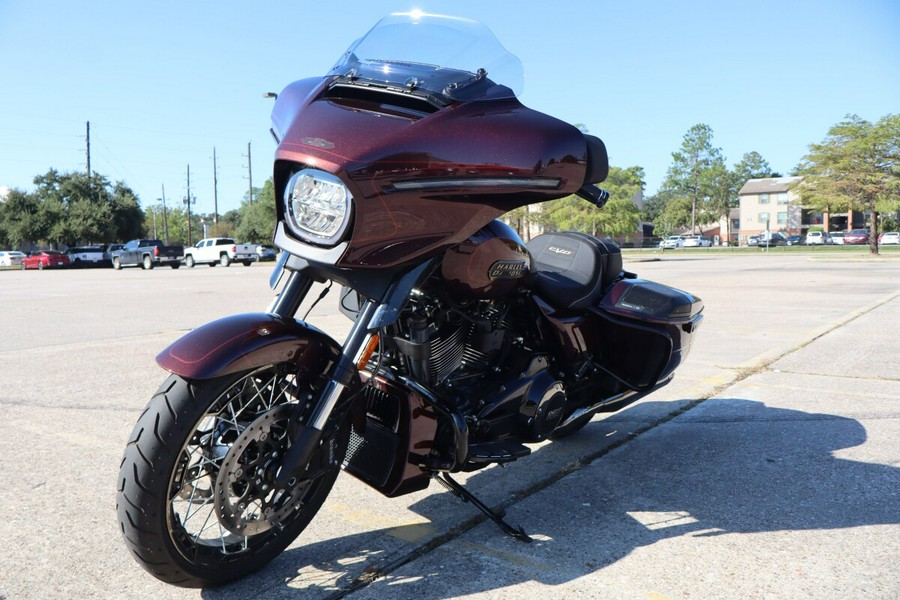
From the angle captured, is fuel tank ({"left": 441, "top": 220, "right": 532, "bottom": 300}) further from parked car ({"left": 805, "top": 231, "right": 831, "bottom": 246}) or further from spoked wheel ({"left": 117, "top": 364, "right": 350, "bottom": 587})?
parked car ({"left": 805, "top": 231, "right": 831, "bottom": 246})

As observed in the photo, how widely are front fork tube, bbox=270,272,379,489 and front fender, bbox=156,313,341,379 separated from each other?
11 cm

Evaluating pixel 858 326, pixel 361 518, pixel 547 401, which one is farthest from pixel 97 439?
pixel 858 326

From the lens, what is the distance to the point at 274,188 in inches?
98.3

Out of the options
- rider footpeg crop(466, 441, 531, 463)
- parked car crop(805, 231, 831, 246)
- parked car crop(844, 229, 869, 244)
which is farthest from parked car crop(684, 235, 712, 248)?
rider footpeg crop(466, 441, 531, 463)

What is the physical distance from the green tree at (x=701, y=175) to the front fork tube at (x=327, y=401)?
333 ft

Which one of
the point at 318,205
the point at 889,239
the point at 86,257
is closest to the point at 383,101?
the point at 318,205

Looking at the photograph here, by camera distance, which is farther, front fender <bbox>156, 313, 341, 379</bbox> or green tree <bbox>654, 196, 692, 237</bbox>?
green tree <bbox>654, 196, 692, 237</bbox>

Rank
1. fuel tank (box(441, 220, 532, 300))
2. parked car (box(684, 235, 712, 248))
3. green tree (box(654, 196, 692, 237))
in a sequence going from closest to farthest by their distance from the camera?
fuel tank (box(441, 220, 532, 300)), parked car (box(684, 235, 712, 248)), green tree (box(654, 196, 692, 237))

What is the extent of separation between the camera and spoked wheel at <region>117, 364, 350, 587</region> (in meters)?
2.24

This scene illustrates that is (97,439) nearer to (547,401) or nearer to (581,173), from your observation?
(547,401)

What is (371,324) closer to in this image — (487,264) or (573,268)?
(487,264)

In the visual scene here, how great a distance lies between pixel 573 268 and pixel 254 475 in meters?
2.08

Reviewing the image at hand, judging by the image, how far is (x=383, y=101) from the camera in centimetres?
254

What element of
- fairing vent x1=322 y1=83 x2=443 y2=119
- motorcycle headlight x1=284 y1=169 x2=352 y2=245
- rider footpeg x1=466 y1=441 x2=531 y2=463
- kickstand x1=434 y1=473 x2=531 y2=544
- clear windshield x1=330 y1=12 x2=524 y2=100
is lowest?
kickstand x1=434 y1=473 x2=531 y2=544
